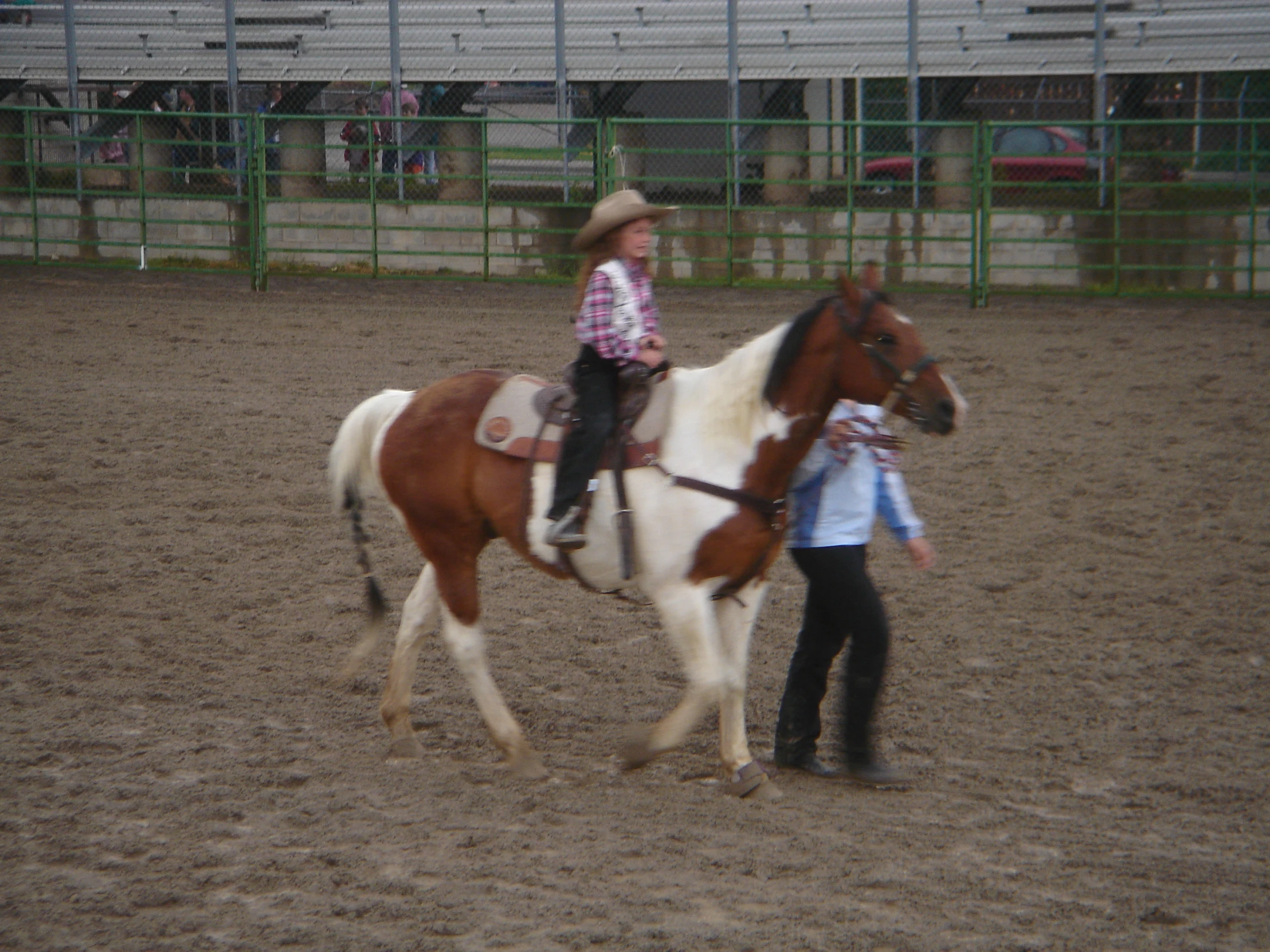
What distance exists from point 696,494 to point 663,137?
13.0m

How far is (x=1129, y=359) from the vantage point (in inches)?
426

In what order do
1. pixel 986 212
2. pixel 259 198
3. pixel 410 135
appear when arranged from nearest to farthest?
pixel 986 212
pixel 259 198
pixel 410 135

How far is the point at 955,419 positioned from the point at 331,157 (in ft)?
45.3

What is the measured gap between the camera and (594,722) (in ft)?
15.5

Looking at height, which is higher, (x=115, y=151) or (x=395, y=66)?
(x=395, y=66)

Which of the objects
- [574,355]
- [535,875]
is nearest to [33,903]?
[535,875]

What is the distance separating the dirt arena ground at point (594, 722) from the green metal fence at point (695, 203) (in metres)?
4.96

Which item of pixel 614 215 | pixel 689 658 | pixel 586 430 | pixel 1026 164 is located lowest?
pixel 689 658

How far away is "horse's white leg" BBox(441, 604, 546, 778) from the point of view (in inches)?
167

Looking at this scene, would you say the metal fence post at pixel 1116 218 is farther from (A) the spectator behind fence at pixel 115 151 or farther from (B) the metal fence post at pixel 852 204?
(A) the spectator behind fence at pixel 115 151

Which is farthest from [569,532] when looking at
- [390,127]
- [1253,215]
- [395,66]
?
[390,127]

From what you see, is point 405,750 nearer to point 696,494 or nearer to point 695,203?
point 696,494

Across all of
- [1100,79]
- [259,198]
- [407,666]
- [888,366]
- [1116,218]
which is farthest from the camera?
[1100,79]

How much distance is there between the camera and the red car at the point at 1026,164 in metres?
15.7
